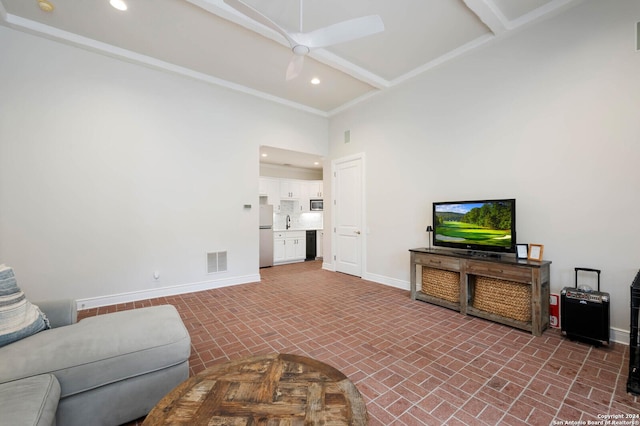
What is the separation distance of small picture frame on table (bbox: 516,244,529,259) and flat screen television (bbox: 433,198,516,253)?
83mm

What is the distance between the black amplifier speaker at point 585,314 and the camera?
8.13 feet

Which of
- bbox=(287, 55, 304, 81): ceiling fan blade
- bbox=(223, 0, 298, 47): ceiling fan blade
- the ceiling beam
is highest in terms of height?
the ceiling beam

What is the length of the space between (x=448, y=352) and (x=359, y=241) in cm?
304

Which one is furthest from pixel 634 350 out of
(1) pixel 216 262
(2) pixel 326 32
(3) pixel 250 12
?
(1) pixel 216 262

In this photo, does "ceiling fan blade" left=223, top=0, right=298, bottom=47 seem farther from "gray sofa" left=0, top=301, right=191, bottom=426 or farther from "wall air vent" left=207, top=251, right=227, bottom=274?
"wall air vent" left=207, top=251, right=227, bottom=274

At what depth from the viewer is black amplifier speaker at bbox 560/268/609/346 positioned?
97.5 inches

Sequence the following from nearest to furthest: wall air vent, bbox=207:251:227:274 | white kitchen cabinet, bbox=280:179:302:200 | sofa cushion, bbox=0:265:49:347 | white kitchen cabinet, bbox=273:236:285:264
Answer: sofa cushion, bbox=0:265:49:347
wall air vent, bbox=207:251:227:274
white kitchen cabinet, bbox=273:236:285:264
white kitchen cabinet, bbox=280:179:302:200

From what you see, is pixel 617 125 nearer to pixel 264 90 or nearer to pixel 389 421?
pixel 389 421

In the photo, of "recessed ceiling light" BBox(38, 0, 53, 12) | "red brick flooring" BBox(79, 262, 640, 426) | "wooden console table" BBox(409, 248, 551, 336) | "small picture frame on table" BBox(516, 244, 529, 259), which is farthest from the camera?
"small picture frame on table" BBox(516, 244, 529, 259)

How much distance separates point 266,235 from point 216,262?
2006 millimetres

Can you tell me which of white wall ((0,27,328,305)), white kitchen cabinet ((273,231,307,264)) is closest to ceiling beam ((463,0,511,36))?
white wall ((0,27,328,305))

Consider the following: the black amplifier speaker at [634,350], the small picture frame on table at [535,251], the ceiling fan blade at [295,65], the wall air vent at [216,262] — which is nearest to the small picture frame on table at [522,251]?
the small picture frame on table at [535,251]

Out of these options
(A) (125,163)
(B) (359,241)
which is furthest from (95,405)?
(B) (359,241)

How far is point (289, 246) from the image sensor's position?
23.8ft
